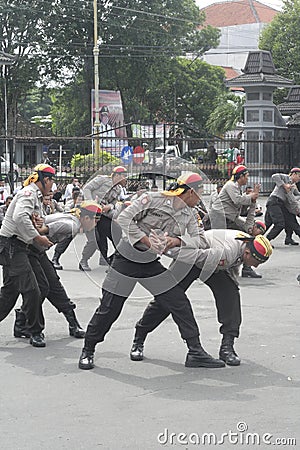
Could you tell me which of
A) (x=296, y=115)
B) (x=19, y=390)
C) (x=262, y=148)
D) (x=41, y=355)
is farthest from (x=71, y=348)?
(x=296, y=115)

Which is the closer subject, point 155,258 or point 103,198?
point 155,258

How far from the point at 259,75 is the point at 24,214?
20.7 m

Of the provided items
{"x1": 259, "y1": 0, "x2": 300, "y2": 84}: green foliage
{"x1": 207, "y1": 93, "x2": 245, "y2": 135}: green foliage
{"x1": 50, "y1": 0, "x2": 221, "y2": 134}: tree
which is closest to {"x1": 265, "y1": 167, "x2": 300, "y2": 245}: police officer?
{"x1": 207, "y1": 93, "x2": 245, "y2": 135}: green foliage

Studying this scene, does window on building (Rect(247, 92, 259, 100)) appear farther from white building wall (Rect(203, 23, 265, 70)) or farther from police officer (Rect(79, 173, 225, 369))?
white building wall (Rect(203, 23, 265, 70))

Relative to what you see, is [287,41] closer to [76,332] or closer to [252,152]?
[252,152]

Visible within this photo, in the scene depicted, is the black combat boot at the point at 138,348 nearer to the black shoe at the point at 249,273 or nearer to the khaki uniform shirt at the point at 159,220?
the khaki uniform shirt at the point at 159,220

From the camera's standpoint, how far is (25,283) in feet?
24.5

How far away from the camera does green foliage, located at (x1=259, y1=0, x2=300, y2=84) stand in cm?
3822

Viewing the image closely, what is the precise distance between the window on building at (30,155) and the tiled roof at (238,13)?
58248mm

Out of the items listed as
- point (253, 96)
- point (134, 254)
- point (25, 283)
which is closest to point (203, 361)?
point (134, 254)

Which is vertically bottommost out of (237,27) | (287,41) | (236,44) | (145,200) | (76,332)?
(76,332)

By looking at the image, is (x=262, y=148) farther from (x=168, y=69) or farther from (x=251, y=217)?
(x=168, y=69)

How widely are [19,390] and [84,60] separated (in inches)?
1537

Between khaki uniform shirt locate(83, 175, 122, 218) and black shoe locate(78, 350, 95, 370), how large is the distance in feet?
10.1
